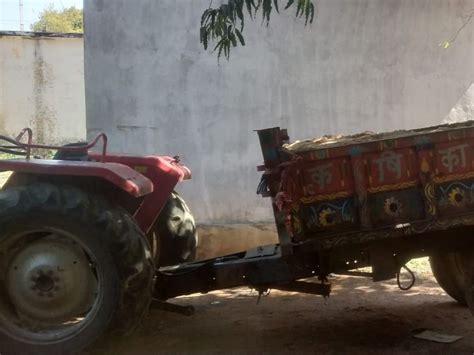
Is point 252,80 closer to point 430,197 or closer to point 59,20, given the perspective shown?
point 430,197

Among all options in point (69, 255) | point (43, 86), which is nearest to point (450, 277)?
point (69, 255)

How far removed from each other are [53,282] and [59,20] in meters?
38.0

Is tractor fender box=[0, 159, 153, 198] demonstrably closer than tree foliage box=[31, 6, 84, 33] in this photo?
Yes

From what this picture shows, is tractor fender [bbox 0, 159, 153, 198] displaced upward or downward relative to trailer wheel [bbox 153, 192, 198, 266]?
A: upward

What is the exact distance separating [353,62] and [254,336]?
397 cm

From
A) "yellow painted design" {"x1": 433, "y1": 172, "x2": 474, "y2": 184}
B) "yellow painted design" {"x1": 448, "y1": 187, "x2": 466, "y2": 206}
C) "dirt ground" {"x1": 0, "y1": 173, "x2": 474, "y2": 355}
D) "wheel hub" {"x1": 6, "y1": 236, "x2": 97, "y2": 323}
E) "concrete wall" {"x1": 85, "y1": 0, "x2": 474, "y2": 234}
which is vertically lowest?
"dirt ground" {"x1": 0, "y1": 173, "x2": 474, "y2": 355}

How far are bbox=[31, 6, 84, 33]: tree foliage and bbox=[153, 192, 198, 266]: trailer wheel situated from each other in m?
34.4

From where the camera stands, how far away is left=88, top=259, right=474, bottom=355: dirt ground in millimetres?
4418

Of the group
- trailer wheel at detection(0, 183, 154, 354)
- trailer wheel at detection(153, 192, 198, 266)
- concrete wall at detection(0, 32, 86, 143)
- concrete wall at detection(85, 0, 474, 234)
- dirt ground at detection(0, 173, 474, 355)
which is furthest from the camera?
concrete wall at detection(0, 32, 86, 143)

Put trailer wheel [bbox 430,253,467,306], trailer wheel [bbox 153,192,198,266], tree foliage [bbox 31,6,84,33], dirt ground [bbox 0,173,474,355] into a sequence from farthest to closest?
1. tree foliage [bbox 31,6,84,33]
2. trailer wheel [bbox 153,192,198,266]
3. trailer wheel [bbox 430,253,467,306]
4. dirt ground [bbox 0,173,474,355]

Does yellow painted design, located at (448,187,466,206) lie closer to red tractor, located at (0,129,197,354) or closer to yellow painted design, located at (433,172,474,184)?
yellow painted design, located at (433,172,474,184)

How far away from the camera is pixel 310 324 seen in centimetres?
504

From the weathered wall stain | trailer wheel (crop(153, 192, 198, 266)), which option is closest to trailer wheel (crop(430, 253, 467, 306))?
trailer wheel (crop(153, 192, 198, 266))

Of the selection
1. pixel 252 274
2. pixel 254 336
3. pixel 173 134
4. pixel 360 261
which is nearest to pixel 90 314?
pixel 252 274
